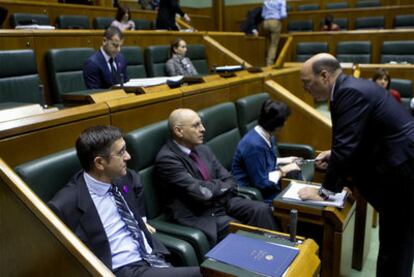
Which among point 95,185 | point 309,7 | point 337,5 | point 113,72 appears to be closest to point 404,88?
point 113,72

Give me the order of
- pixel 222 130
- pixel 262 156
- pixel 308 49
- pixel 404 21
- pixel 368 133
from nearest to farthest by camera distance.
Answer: pixel 368 133 < pixel 262 156 < pixel 222 130 < pixel 308 49 < pixel 404 21

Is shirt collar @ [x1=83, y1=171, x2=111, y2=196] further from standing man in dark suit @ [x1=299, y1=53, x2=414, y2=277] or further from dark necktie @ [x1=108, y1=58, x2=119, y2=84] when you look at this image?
dark necktie @ [x1=108, y1=58, x2=119, y2=84]

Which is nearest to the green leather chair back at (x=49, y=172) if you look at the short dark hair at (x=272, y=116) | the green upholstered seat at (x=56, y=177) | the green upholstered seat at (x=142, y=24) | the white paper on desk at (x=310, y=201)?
the green upholstered seat at (x=56, y=177)

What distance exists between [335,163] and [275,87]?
1101mm

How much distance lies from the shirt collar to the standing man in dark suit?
0.67m

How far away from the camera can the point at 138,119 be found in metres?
1.32

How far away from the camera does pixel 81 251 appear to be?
2.42 feet

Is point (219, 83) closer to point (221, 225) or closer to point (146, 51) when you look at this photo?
point (221, 225)

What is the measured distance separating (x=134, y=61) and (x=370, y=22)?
3.37 m

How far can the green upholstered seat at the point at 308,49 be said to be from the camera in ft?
13.8

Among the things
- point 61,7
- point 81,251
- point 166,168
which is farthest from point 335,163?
point 61,7

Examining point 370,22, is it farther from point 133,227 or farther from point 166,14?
point 133,227

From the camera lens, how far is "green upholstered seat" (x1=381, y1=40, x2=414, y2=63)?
3793 millimetres

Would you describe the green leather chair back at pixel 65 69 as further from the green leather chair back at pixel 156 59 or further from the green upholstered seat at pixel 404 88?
the green upholstered seat at pixel 404 88
